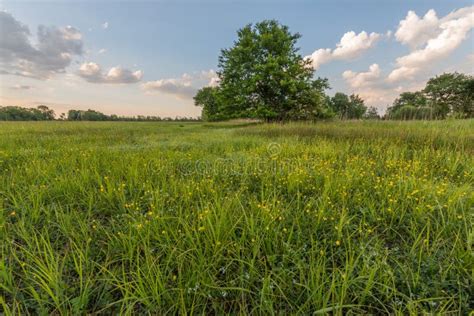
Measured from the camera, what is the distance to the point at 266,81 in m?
19.6

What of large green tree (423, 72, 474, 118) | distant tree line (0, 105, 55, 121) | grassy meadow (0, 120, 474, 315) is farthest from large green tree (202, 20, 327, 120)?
distant tree line (0, 105, 55, 121)

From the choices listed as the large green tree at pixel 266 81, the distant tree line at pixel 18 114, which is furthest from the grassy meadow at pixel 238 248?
the distant tree line at pixel 18 114

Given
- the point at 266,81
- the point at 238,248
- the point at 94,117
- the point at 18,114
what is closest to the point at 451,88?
the point at 266,81

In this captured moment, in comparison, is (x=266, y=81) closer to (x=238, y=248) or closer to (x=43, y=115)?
(x=238, y=248)

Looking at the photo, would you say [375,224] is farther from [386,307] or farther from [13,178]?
[13,178]

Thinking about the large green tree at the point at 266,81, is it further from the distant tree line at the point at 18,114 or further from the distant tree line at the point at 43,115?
the distant tree line at the point at 18,114

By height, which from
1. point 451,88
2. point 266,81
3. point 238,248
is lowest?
point 238,248

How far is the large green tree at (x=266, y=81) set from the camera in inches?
746

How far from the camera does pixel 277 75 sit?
1862 cm

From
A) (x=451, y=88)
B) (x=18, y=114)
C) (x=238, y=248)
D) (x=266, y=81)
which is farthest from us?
(x=18, y=114)

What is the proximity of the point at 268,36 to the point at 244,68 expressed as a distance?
3740 millimetres

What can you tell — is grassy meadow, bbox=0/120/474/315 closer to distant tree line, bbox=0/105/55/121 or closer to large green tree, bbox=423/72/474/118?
large green tree, bbox=423/72/474/118

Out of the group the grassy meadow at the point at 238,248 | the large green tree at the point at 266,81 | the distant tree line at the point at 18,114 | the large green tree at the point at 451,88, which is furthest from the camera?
the distant tree line at the point at 18,114

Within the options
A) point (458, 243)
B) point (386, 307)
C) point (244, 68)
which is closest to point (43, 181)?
point (386, 307)
